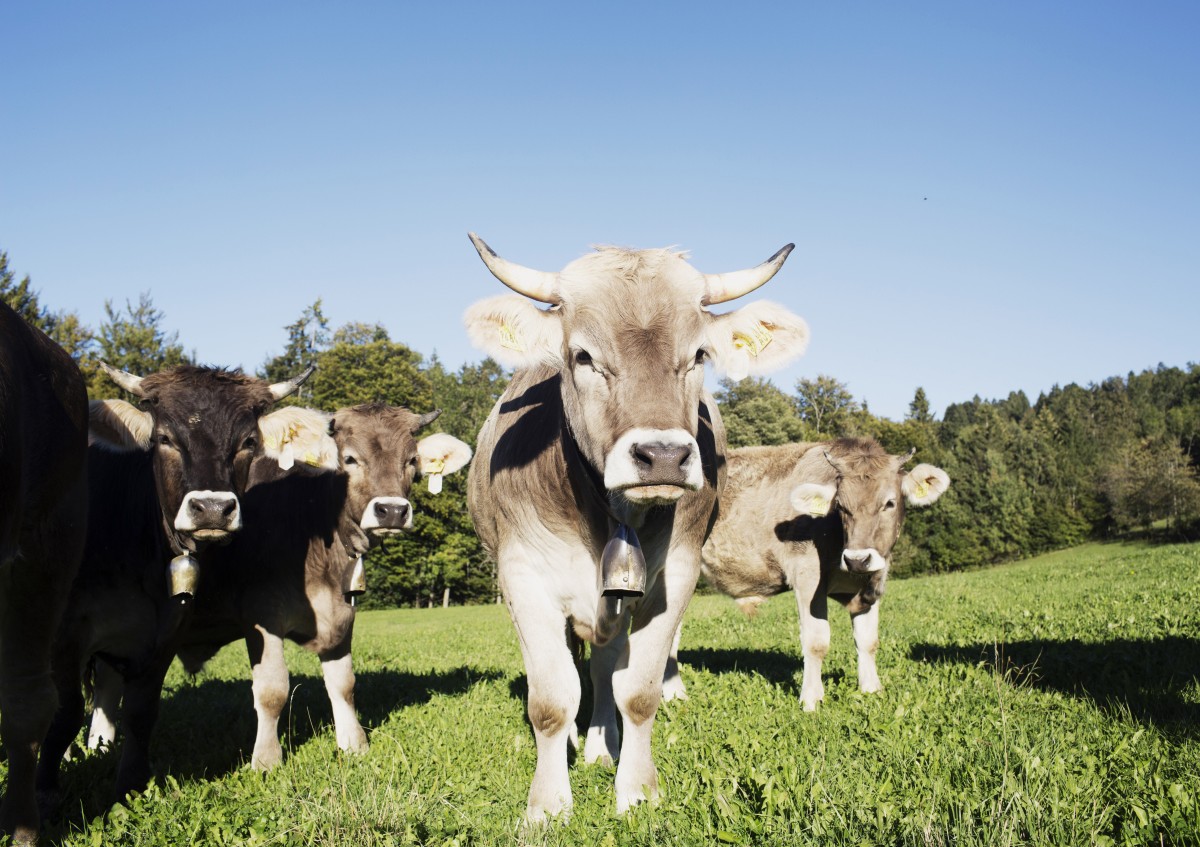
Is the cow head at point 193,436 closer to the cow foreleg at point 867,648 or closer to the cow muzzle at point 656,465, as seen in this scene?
the cow muzzle at point 656,465

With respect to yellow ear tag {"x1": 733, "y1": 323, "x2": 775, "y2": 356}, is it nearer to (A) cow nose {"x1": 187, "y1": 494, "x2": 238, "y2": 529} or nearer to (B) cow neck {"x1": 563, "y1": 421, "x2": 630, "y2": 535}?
(B) cow neck {"x1": 563, "y1": 421, "x2": 630, "y2": 535}

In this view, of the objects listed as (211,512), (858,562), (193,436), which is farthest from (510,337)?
(858,562)

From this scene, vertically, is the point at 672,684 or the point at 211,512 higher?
the point at 211,512

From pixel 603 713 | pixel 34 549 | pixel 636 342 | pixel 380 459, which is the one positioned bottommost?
pixel 603 713

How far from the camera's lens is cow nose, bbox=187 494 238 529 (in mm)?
5371

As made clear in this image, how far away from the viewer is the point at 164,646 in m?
5.77

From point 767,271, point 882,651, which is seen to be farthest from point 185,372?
point 882,651

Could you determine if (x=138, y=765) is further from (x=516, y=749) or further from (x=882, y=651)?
(x=882, y=651)

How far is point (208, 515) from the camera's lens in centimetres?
538

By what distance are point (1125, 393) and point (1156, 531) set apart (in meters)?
72.7

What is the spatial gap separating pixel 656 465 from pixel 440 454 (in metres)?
4.72

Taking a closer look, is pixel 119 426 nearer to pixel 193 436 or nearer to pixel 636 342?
pixel 193 436

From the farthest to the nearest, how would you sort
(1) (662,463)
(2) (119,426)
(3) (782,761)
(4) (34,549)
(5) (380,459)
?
(5) (380,459) → (2) (119,426) → (3) (782,761) → (4) (34,549) → (1) (662,463)

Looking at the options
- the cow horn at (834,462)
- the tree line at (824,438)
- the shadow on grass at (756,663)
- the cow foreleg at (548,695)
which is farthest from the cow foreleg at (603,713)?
the tree line at (824,438)
